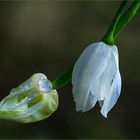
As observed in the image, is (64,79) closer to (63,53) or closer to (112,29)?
(112,29)

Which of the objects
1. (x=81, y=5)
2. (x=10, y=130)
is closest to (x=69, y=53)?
(x=81, y=5)

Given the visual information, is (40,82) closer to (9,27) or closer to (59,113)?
(59,113)

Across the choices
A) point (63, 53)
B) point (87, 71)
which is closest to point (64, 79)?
point (87, 71)

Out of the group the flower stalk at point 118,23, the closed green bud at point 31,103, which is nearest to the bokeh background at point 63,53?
the closed green bud at point 31,103

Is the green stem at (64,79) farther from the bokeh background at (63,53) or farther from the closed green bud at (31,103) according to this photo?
the bokeh background at (63,53)

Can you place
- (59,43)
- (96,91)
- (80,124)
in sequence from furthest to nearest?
1. (59,43)
2. (80,124)
3. (96,91)

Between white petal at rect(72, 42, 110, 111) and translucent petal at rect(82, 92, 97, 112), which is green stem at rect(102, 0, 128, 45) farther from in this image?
translucent petal at rect(82, 92, 97, 112)
